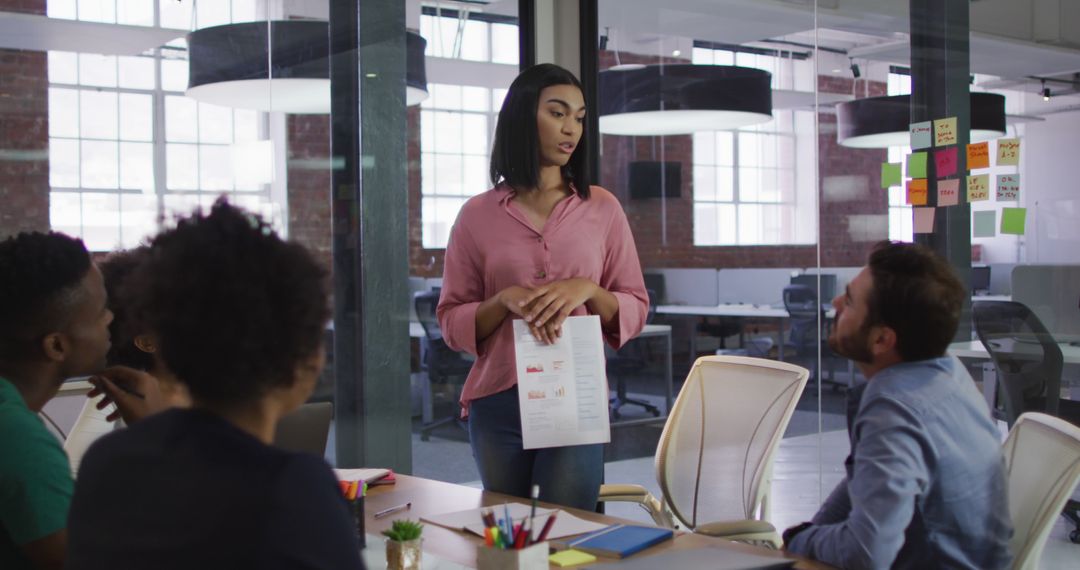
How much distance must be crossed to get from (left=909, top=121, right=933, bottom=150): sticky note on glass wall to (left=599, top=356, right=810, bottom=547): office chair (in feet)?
4.34

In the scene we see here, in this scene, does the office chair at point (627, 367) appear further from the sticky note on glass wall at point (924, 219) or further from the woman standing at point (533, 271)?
the woman standing at point (533, 271)

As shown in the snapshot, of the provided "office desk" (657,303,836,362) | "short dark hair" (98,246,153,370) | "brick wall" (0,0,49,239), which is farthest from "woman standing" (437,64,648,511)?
"brick wall" (0,0,49,239)

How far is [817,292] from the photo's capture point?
428 centimetres

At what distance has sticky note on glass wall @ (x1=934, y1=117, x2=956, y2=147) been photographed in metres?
3.53

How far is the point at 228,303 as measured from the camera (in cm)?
101

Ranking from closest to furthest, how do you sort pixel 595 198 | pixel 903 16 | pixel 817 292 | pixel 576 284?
pixel 576 284 → pixel 595 198 → pixel 903 16 → pixel 817 292

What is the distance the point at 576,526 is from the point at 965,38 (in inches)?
98.1

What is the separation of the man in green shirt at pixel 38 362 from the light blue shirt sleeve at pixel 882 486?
1.14 metres

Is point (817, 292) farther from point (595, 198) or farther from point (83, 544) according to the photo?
point (83, 544)

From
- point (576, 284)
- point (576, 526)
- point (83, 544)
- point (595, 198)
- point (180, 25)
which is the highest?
point (180, 25)

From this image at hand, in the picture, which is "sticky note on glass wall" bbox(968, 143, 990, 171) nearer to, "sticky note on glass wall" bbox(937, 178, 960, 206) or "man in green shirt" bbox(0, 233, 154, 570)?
"sticky note on glass wall" bbox(937, 178, 960, 206)

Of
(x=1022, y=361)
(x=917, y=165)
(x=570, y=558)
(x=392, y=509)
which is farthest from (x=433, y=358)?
(x=570, y=558)

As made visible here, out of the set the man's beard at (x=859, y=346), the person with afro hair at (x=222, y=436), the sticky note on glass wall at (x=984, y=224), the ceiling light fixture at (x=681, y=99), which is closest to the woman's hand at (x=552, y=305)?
the man's beard at (x=859, y=346)

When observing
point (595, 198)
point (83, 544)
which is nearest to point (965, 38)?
point (595, 198)
